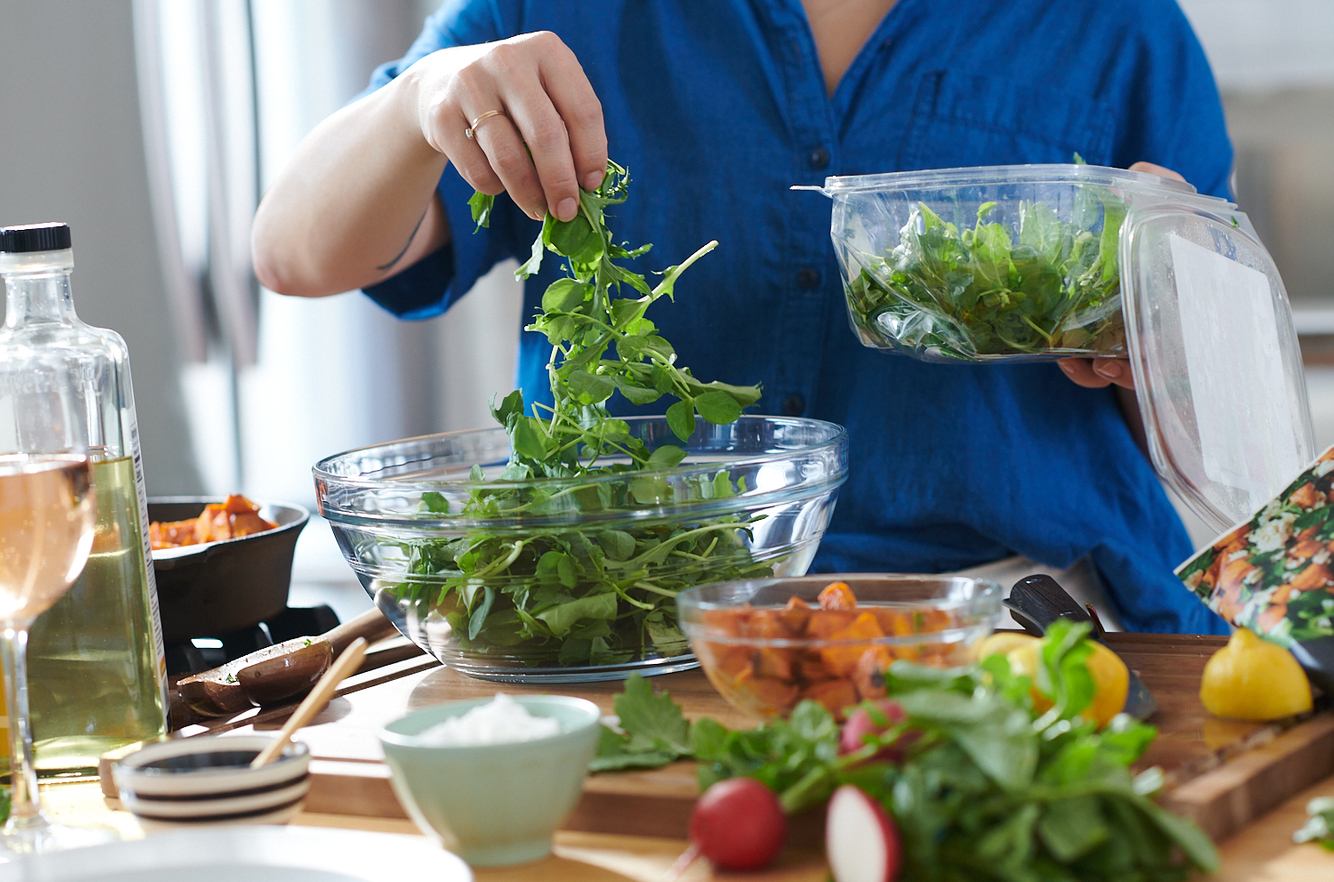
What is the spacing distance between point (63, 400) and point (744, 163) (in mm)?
712

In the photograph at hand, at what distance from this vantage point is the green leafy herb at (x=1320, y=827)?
54 cm

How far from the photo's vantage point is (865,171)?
3.94ft

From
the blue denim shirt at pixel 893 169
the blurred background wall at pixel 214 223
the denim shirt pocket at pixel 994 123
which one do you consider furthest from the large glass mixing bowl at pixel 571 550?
the blurred background wall at pixel 214 223

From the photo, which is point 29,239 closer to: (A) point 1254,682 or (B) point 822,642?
(B) point 822,642

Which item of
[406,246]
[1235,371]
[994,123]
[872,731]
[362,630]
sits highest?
[994,123]

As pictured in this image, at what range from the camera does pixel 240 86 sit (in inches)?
91.7

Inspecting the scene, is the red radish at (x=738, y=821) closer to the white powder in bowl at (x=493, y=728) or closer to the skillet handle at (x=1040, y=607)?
the white powder in bowl at (x=493, y=728)

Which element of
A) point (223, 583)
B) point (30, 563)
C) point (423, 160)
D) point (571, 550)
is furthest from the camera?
point (423, 160)

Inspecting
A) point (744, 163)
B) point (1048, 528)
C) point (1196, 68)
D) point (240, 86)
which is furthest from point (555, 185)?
point (240, 86)

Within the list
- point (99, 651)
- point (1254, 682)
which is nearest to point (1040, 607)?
point (1254, 682)

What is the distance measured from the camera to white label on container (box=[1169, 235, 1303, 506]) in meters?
0.84

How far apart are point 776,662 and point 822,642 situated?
0.03 metres

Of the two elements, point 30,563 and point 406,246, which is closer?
point 30,563

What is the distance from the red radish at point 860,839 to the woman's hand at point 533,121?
0.49 meters
